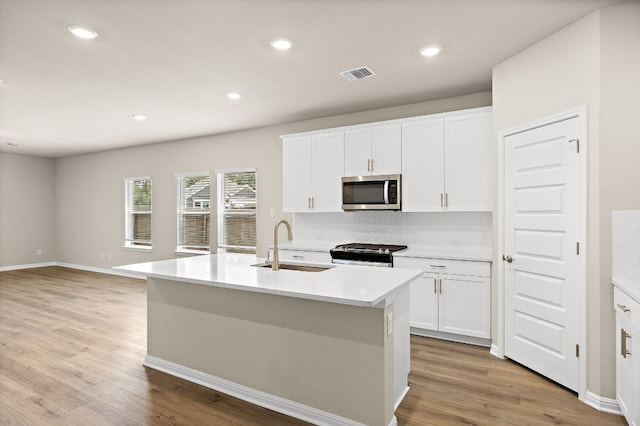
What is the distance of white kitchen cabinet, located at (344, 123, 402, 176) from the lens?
426cm

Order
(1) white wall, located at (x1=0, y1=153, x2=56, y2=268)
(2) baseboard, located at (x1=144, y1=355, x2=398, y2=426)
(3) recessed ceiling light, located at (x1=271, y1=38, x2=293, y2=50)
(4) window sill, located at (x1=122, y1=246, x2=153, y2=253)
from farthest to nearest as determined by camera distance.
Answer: (1) white wall, located at (x1=0, y1=153, x2=56, y2=268), (4) window sill, located at (x1=122, y1=246, x2=153, y2=253), (3) recessed ceiling light, located at (x1=271, y1=38, x2=293, y2=50), (2) baseboard, located at (x1=144, y1=355, x2=398, y2=426)

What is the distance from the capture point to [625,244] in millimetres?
2396

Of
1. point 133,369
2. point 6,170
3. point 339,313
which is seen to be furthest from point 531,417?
point 6,170

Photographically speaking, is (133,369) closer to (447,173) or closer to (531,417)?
(531,417)

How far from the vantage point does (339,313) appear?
221 centimetres

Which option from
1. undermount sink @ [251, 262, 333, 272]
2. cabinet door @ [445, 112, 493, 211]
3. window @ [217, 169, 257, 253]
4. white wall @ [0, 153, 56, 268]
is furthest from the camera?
white wall @ [0, 153, 56, 268]

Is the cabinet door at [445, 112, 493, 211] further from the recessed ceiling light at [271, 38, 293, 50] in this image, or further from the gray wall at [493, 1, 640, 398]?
the recessed ceiling light at [271, 38, 293, 50]

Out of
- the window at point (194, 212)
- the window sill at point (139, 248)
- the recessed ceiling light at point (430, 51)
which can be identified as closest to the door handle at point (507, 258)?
the recessed ceiling light at point (430, 51)

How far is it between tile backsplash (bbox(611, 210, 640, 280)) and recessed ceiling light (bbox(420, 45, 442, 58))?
5.92 ft

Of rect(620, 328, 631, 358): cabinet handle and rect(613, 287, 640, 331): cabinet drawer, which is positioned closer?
rect(613, 287, 640, 331): cabinet drawer

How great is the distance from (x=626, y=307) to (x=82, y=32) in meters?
4.13

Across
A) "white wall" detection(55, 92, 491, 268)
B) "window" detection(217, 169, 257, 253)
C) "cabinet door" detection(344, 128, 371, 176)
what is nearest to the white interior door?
"white wall" detection(55, 92, 491, 268)

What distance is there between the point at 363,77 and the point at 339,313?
2491mm

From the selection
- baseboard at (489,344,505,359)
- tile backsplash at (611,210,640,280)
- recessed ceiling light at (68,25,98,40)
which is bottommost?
baseboard at (489,344,505,359)
